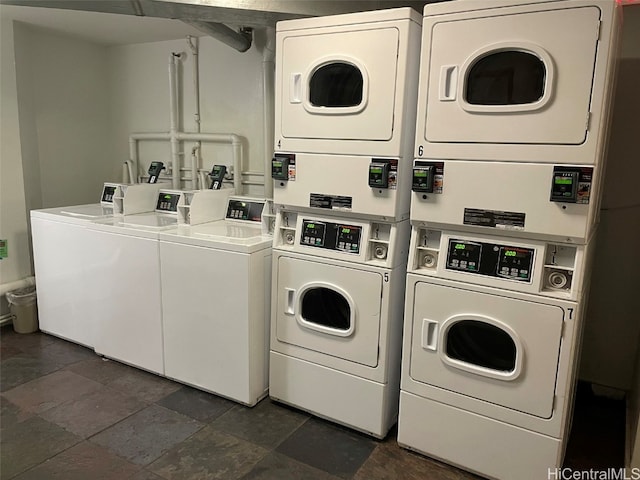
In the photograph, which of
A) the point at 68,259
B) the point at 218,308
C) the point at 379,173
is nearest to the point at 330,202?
the point at 379,173

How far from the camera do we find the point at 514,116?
1.87 meters

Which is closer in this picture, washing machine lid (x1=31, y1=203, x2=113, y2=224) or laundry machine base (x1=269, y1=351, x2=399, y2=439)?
laundry machine base (x1=269, y1=351, x2=399, y2=439)

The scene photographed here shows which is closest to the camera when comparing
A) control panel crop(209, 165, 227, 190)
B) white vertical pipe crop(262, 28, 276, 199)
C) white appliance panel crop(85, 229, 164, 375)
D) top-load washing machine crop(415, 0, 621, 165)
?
top-load washing machine crop(415, 0, 621, 165)

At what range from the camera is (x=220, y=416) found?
2.61 m

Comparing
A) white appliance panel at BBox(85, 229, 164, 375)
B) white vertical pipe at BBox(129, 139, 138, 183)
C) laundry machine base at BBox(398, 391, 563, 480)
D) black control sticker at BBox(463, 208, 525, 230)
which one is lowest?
laundry machine base at BBox(398, 391, 563, 480)

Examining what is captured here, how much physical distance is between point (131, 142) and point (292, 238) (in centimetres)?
253

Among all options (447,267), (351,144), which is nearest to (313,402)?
(447,267)

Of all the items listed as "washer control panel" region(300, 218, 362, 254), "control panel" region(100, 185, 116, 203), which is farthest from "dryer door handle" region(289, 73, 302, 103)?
"control panel" region(100, 185, 116, 203)

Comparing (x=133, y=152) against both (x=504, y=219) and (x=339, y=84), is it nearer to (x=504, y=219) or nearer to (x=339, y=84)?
(x=339, y=84)

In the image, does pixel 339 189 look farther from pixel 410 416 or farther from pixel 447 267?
pixel 410 416

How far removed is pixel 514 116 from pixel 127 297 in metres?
2.53

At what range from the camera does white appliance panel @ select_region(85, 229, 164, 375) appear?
2.90 m

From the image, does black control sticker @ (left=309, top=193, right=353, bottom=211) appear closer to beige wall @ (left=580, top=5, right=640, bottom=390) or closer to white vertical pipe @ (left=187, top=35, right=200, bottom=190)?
beige wall @ (left=580, top=5, right=640, bottom=390)

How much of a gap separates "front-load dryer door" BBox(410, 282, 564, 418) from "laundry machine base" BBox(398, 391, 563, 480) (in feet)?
0.37
